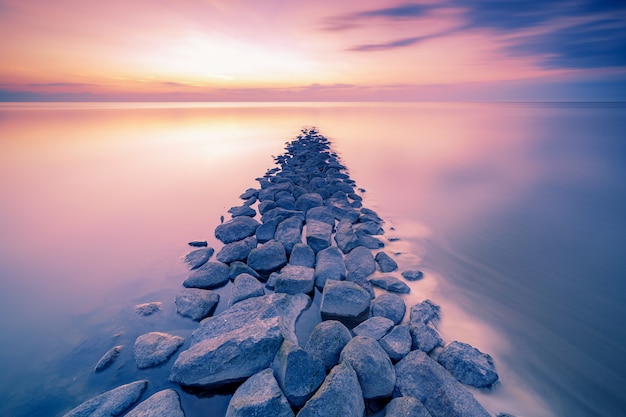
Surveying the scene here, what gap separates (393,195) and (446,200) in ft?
6.21

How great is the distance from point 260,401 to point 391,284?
10.3ft

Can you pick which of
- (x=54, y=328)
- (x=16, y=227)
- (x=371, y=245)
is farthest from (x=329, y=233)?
(x=16, y=227)

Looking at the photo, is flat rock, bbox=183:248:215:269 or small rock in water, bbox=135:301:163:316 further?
flat rock, bbox=183:248:215:269

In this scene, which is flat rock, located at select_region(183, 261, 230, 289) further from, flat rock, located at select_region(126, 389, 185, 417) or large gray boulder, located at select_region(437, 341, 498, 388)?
large gray boulder, located at select_region(437, 341, 498, 388)

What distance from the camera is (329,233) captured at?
7.15 m

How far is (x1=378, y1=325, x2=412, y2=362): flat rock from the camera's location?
12.6 ft

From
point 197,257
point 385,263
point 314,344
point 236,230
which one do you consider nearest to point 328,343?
point 314,344

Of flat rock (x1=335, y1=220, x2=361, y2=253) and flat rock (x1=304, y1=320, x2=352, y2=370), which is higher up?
flat rock (x1=304, y1=320, x2=352, y2=370)

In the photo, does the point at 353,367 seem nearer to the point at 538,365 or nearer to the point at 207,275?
the point at 538,365

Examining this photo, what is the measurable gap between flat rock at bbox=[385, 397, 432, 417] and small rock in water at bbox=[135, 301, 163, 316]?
402 cm

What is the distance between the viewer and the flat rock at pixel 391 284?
17.6ft

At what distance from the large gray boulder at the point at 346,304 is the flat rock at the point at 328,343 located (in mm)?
854

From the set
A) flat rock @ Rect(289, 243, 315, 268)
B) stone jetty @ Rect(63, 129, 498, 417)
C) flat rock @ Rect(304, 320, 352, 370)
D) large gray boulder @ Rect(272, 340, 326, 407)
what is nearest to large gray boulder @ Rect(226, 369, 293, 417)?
→ stone jetty @ Rect(63, 129, 498, 417)

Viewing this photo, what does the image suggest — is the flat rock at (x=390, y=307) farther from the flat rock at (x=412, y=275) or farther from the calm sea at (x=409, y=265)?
the flat rock at (x=412, y=275)
